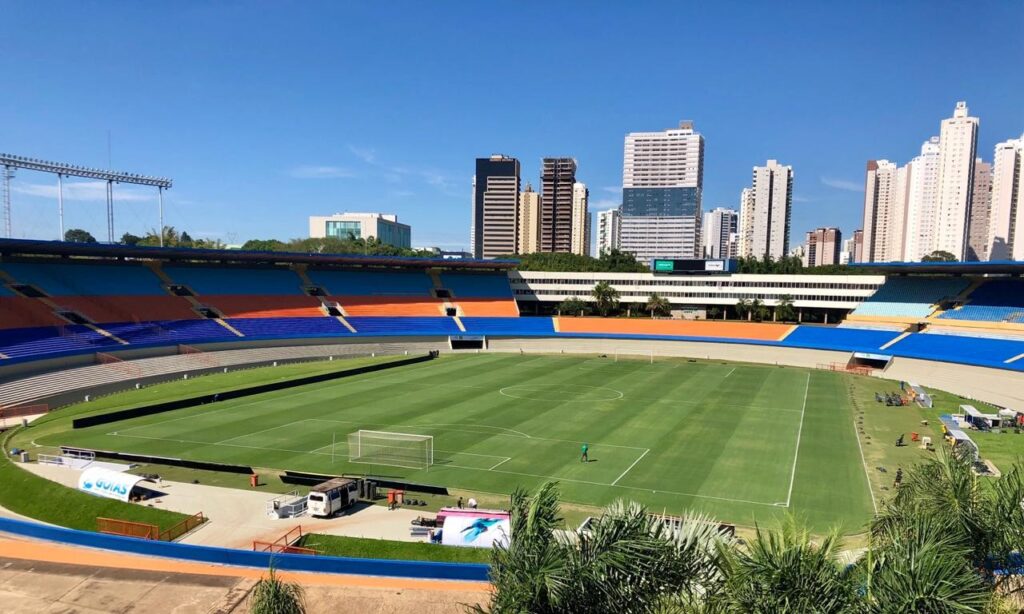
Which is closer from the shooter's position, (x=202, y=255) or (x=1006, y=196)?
(x=202, y=255)

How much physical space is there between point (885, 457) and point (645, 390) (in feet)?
64.5

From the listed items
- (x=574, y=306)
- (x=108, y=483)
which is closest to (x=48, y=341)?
(x=108, y=483)

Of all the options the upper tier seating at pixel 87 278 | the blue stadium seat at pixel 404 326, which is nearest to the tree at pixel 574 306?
the blue stadium seat at pixel 404 326

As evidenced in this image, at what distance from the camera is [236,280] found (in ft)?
236

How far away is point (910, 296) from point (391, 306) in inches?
2454

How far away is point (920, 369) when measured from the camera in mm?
56312

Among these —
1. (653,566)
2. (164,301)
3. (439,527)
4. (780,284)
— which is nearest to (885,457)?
(439,527)

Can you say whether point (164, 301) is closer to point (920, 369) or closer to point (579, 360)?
point (579, 360)

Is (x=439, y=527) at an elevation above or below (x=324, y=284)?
below

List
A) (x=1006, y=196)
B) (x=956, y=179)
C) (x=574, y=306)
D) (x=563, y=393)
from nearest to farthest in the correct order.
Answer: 1. (x=563, y=393)
2. (x=574, y=306)
3. (x=956, y=179)
4. (x=1006, y=196)

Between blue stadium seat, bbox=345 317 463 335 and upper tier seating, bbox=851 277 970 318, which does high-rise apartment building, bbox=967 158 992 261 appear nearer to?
upper tier seating, bbox=851 277 970 318

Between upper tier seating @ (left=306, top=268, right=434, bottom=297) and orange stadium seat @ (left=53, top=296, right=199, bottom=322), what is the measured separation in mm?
17707

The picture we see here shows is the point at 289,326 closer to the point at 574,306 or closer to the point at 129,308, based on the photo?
the point at 129,308

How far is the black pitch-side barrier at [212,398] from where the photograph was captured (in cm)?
3671
